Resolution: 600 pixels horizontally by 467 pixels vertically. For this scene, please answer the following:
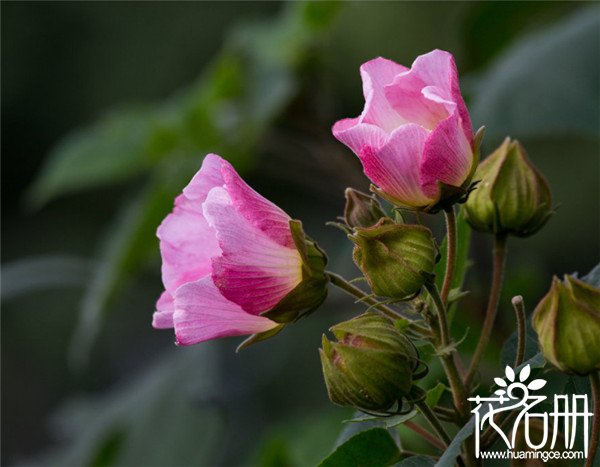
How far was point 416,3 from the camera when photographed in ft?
6.79

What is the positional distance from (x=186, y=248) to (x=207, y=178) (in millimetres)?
40

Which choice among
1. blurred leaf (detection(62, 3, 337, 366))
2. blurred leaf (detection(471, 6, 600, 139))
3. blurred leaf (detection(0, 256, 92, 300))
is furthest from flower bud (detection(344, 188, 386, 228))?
blurred leaf (detection(0, 256, 92, 300))

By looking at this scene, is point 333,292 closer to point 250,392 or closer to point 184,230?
point 250,392

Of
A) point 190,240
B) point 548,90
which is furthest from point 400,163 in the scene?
point 548,90

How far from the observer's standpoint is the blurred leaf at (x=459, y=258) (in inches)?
20.8

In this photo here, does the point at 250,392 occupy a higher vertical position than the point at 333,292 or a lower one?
lower

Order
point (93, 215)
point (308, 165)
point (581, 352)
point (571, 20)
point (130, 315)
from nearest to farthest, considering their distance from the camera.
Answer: point (581, 352) → point (571, 20) → point (308, 165) → point (130, 315) → point (93, 215)

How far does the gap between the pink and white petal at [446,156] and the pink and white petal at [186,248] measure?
0.35ft

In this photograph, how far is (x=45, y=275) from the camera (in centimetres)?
143

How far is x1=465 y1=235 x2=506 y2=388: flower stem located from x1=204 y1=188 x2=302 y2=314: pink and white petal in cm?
10

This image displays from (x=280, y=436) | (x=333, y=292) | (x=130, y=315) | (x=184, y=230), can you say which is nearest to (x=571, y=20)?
(x=333, y=292)

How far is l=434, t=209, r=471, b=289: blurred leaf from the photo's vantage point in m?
0.53

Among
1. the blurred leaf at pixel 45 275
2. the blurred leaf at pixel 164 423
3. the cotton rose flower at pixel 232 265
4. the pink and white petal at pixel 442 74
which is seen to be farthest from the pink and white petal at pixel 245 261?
the blurred leaf at pixel 45 275

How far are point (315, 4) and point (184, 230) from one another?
697mm
